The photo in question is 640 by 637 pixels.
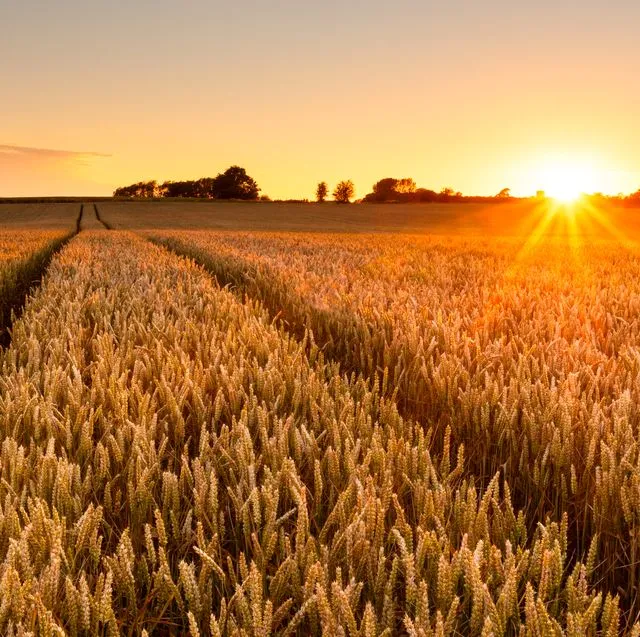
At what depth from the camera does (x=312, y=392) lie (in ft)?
6.70

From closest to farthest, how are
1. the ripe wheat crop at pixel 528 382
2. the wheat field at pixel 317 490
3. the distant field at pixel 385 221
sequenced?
1. the wheat field at pixel 317 490
2. the ripe wheat crop at pixel 528 382
3. the distant field at pixel 385 221

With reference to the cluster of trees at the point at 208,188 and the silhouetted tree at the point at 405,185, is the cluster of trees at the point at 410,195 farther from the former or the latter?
the cluster of trees at the point at 208,188

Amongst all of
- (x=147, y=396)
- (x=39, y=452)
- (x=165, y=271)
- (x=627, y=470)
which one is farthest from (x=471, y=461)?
(x=165, y=271)

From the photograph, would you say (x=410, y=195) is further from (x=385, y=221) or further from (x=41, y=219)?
(x=41, y=219)

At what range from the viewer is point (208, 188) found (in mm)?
138875

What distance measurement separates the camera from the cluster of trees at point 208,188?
121 metres

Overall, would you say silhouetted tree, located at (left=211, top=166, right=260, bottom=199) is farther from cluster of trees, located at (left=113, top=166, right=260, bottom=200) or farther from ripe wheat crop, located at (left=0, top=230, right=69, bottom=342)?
ripe wheat crop, located at (left=0, top=230, right=69, bottom=342)

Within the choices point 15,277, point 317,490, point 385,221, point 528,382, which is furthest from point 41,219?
point 317,490

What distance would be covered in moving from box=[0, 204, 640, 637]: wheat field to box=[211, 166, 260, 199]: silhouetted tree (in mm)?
121326

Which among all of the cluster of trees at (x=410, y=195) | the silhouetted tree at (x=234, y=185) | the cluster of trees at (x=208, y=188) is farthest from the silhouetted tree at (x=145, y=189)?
the cluster of trees at (x=410, y=195)

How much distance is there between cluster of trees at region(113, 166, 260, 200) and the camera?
396 feet

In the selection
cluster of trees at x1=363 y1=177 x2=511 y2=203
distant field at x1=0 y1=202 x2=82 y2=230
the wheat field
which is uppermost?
cluster of trees at x1=363 y1=177 x2=511 y2=203

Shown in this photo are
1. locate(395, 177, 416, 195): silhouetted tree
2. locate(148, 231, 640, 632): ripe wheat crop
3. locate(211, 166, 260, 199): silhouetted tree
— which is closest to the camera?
locate(148, 231, 640, 632): ripe wheat crop

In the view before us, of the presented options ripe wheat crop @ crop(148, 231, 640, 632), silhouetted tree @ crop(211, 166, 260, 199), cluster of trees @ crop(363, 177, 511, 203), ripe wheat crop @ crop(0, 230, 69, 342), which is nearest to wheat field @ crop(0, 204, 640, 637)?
ripe wheat crop @ crop(148, 231, 640, 632)
